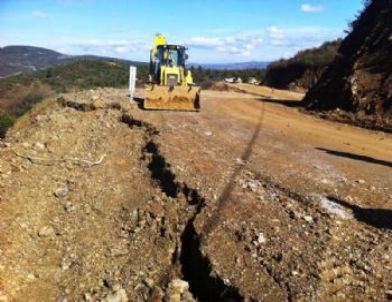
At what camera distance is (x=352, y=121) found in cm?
1667

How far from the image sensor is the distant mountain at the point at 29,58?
123544mm

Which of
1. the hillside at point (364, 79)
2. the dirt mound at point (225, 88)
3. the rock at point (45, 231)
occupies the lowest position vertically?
the dirt mound at point (225, 88)

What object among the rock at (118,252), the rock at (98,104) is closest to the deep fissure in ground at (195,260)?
the rock at (118,252)

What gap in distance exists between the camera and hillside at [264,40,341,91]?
117 feet

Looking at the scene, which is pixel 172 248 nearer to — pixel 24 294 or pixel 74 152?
pixel 24 294

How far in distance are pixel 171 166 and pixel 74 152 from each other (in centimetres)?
358

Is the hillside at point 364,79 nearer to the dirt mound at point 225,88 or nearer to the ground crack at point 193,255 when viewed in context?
the ground crack at point 193,255

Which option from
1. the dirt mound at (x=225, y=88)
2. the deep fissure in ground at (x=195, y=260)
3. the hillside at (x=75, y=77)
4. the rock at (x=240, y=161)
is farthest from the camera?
the hillside at (x=75, y=77)

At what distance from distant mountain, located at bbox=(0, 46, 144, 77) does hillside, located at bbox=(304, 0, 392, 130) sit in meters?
105

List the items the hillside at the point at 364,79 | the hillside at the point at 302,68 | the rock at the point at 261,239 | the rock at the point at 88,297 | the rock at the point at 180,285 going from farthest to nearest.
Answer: the hillside at the point at 302,68
the hillside at the point at 364,79
the rock at the point at 88,297
the rock at the point at 261,239
the rock at the point at 180,285

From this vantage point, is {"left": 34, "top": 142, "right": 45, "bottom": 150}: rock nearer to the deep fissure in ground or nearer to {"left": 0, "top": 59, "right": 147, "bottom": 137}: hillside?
the deep fissure in ground

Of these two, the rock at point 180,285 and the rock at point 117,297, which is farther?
the rock at point 117,297

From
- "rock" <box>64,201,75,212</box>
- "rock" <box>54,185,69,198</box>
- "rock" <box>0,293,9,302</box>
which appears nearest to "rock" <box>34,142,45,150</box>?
"rock" <box>54,185,69,198</box>

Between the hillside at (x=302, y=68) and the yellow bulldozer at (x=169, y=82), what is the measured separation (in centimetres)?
1737
